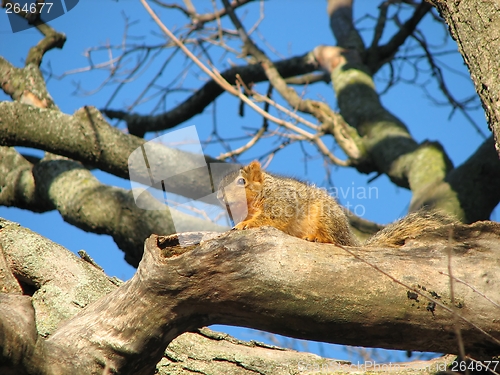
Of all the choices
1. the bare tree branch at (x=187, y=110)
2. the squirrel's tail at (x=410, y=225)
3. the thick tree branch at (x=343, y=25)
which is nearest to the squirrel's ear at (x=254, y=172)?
the squirrel's tail at (x=410, y=225)

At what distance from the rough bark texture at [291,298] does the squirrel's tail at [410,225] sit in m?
0.63

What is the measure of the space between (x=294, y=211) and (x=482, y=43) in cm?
151

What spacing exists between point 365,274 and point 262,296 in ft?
1.53

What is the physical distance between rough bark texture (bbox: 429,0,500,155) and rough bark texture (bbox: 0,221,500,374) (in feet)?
2.40

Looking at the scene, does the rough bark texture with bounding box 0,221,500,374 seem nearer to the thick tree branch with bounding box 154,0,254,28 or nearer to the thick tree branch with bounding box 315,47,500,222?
the thick tree branch with bounding box 315,47,500,222

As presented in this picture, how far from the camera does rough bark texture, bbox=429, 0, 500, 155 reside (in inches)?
111

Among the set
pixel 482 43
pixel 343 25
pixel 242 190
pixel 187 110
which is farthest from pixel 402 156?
pixel 343 25

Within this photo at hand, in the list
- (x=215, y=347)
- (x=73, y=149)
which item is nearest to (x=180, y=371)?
(x=215, y=347)

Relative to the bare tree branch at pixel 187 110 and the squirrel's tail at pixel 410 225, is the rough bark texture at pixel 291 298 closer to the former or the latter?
the squirrel's tail at pixel 410 225

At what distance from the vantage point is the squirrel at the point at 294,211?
330 centimetres

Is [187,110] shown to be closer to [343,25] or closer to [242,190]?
[343,25]

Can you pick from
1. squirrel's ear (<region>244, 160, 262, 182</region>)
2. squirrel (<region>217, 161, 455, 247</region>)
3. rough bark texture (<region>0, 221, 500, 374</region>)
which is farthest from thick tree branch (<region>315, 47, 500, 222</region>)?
rough bark texture (<region>0, 221, 500, 374</region>)

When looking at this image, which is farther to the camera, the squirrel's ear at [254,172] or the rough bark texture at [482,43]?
the squirrel's ear at [254,172]

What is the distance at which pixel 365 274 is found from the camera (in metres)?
2.40
